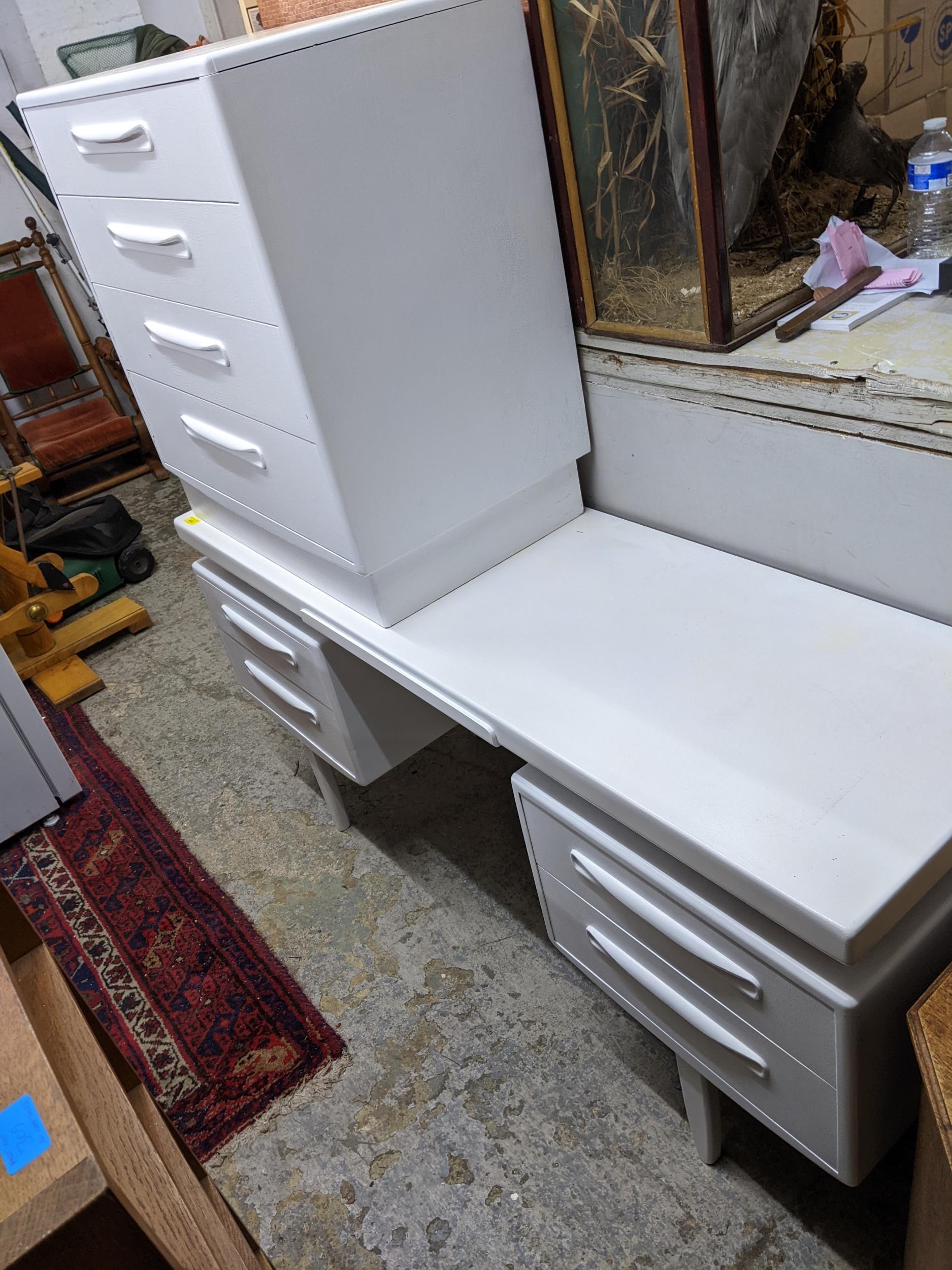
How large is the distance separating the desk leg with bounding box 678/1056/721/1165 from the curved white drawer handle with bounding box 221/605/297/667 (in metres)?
0.86

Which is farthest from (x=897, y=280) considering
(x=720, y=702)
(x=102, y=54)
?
(x=102, y=54)

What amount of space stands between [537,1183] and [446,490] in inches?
38.8

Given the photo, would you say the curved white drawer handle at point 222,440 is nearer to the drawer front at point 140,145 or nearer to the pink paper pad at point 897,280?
the drawer front at point 140,145

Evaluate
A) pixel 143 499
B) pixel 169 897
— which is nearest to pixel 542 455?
pixel 169 897

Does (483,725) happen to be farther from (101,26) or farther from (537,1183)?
(101,26)

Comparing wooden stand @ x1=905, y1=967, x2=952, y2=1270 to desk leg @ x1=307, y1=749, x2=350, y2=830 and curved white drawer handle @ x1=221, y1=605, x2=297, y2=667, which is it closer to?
curved white drawer handle @ x1=221, y1=605, x2=297, y2=667

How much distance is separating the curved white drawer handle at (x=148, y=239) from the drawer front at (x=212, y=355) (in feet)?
0.24

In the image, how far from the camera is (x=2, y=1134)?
43 cm

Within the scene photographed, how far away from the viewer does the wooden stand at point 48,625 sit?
2.71 m

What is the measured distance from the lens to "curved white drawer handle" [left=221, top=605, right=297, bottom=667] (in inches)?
62.7

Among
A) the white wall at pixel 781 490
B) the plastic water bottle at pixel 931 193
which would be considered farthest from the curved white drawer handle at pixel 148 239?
the plastic water bottle at pixel 931 193

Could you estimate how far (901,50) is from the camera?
1.66 metres

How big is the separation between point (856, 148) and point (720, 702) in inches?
39.7

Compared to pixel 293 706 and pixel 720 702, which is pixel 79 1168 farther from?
pixel 293 706
